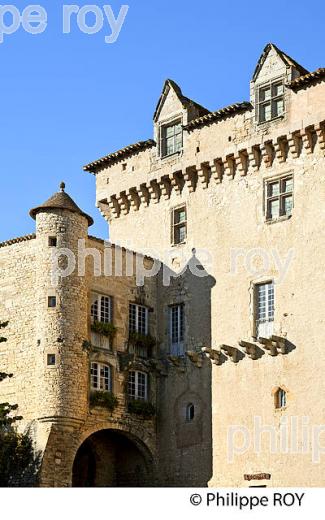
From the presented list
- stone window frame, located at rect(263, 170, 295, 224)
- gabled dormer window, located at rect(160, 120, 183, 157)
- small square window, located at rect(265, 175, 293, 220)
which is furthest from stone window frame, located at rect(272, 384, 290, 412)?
gabled dormer window, located at rect(160, 120, 183, 157)

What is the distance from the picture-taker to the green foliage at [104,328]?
127 feet

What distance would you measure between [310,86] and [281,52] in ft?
7.06

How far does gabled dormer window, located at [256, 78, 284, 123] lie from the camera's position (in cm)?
3869

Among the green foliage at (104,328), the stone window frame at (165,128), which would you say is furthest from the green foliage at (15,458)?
the stone window frame at (165,128)

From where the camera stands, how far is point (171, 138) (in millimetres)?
42250

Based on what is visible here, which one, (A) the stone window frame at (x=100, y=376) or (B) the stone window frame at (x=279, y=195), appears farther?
(A) the stone window frame at (x=100, y=376)

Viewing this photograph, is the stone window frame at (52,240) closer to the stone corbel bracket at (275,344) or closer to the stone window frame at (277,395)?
the stone corbel bracket at (275,344)

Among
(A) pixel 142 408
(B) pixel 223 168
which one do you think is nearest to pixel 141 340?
(A) pixel 142 408

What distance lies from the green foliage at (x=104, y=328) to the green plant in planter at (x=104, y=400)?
1.91 m

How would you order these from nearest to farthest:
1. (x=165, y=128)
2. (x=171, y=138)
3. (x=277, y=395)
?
1. (x=277, y=395)
2. (x=171, y=138)
3. (x=165, y=128)

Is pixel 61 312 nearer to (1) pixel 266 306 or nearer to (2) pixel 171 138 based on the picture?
(1) pixel 266 306

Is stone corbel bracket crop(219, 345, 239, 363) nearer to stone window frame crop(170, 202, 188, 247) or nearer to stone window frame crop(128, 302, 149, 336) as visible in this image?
stone window frame crop(128, 302, 149, 336)

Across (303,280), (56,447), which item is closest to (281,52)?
(303,280)

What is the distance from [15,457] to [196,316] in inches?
298
